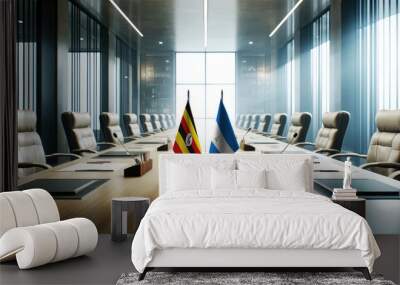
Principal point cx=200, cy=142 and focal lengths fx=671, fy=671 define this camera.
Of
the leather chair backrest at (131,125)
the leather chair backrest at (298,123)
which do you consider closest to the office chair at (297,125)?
the leather chair backrest at (298,123)

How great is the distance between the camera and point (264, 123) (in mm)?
6027

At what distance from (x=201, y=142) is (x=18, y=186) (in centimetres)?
172

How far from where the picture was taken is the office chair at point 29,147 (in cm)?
601

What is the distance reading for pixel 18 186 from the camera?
6105mm

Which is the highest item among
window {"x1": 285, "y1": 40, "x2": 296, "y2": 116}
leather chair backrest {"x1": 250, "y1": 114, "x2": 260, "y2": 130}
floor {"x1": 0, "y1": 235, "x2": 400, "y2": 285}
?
window {"x1": 285, "y1": 40, "x2": 296, "y2": 116}

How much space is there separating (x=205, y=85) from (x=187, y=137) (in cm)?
51

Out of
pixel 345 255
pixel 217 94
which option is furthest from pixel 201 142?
pixel 345 255

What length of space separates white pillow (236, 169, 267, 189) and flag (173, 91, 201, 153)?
2.46ft

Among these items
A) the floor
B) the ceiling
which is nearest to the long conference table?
the floor

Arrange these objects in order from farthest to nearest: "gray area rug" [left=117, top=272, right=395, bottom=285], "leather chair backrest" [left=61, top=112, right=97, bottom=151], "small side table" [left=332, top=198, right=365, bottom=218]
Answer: "leather chair backrest" [left=61, top=112, right=97, bottom=151]
"small side table" [left=332, top=198, right=365, bottom=218]
"gray area rug" [left=117, top=272, right=395, bottom=285]

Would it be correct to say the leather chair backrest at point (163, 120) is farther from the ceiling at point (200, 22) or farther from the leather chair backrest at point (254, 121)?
the leather chair backrest at point (254, 121)

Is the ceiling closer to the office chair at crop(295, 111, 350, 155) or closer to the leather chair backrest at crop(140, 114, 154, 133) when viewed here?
the leather chair backrest at crop(140, 114, 154, 133)

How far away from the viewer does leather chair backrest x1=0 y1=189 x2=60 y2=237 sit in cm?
465

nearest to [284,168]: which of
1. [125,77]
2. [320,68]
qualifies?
[320,68]
